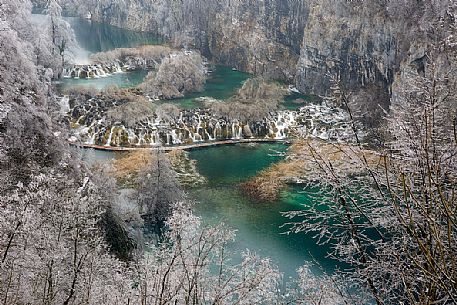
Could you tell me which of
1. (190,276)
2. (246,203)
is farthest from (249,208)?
(190,276)

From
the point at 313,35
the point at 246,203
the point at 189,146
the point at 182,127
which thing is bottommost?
the point at 189,146

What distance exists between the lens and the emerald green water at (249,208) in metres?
24.6

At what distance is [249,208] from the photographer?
30062 millimetres

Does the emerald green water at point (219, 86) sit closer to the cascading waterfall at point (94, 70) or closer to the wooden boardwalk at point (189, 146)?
the wooden boardwalk at point (189, 146)

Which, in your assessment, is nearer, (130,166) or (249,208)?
(249,208)

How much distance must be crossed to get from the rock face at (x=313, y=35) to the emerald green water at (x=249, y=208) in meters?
9.58

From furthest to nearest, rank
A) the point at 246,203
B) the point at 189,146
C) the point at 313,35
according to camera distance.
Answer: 1. the point at 313,35
2. the point at 189,146
3. the point at 246,203

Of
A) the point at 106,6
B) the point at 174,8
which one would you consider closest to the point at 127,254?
the point at 174,8

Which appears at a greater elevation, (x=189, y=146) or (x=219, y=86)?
(x=219, y=86)

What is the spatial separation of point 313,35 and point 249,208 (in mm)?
38164

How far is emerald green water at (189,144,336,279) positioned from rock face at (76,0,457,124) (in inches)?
377

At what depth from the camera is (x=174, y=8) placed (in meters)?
87.1

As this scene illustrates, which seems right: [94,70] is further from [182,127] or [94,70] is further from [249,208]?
[249,208]

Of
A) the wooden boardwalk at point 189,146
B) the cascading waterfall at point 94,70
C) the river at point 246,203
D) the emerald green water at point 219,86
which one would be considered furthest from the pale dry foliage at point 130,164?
the cascading waterfall at point 94,70
